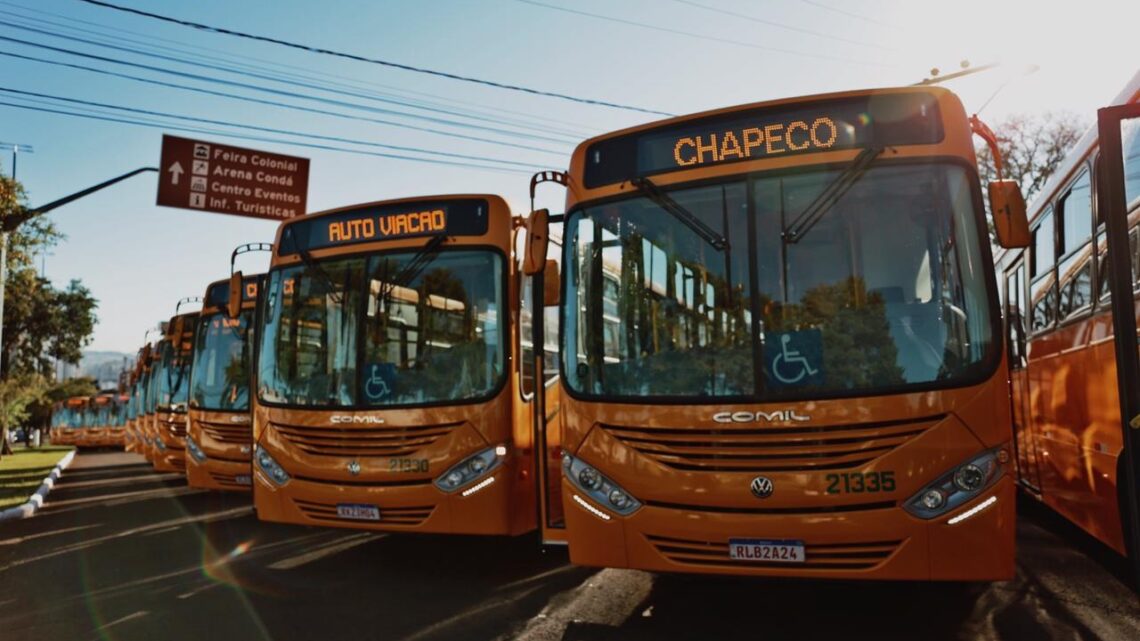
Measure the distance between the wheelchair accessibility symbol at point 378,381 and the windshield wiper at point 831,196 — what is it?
361 centimetres

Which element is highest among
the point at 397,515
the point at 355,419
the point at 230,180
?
the point at 230,180

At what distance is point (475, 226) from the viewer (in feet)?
24.9

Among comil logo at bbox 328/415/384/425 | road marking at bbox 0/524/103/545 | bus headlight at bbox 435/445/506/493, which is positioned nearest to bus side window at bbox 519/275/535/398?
bus headlight at bbox 435/445/506/493

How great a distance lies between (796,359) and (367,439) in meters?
3.71

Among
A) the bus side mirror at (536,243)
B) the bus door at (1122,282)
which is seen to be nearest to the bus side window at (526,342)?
the bus side mirror at (536,243)

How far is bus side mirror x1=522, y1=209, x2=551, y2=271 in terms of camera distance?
20.9ft

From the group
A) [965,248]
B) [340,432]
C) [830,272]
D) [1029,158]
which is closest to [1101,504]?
[965,248]

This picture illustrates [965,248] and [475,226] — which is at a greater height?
[475,226]

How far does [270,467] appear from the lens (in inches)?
309

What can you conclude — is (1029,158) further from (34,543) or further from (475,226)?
(34,543)

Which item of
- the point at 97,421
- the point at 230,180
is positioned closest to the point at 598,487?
the point at 230,180

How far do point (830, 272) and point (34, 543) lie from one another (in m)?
9.30

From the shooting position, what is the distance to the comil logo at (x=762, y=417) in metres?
5.06

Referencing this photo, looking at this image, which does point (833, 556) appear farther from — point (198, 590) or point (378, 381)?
point (198, 590)
